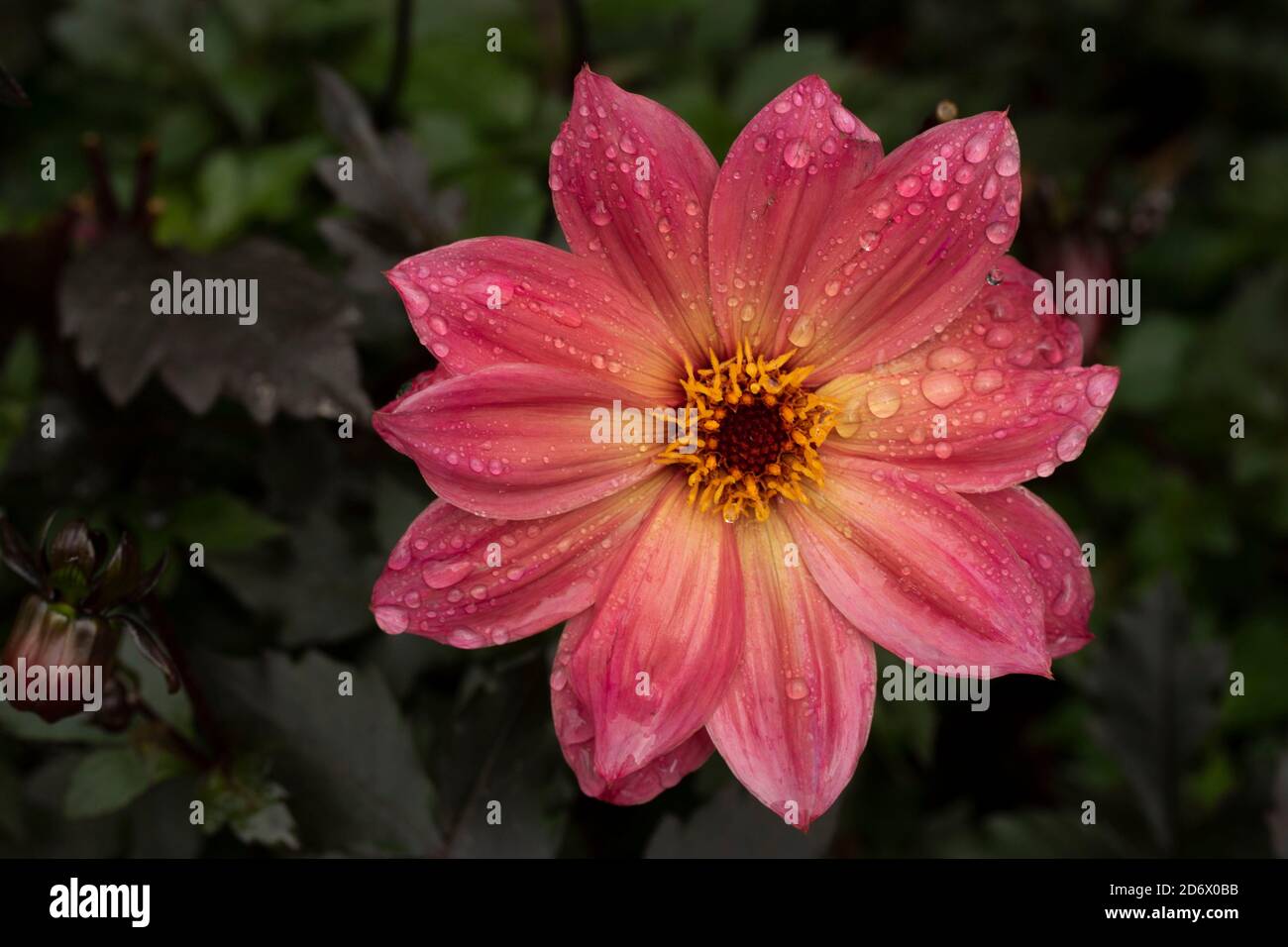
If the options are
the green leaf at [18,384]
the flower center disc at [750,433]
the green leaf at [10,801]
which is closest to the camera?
the flower center disc at [750,433]

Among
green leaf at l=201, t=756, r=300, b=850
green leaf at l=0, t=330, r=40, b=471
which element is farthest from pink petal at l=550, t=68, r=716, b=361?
green leaf at l=0, t=330, r=40, b=471

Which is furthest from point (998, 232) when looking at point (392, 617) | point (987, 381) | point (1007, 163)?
point (392, 617)

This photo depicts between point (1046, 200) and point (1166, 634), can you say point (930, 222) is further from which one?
point (1166, 634)

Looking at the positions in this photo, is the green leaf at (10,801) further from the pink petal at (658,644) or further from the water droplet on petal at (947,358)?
the water droplet on petal at (947,358)

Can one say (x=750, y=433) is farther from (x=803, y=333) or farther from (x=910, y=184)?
(x=910, y=184)

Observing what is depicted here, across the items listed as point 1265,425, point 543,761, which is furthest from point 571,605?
point 1265,425

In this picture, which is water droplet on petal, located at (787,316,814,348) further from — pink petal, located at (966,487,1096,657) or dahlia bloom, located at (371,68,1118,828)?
pink petal, located at (966,487,1096,657)

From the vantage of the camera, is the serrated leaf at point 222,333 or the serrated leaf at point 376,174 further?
the serrated leaf at point 376,174

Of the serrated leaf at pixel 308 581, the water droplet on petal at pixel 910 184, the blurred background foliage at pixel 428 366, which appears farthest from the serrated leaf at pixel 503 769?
the water droplet on petal at pixel 910 184
